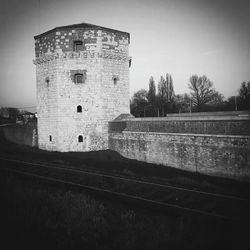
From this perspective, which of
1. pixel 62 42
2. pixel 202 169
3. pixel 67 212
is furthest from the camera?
pixel 62 42

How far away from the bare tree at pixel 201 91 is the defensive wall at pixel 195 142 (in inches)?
1189

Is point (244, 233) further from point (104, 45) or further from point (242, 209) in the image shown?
point (104, 45)

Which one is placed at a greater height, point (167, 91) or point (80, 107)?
point (167, 91)

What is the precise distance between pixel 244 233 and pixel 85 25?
58.3ft

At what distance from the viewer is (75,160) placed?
15406 mm

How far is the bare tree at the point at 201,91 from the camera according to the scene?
45.0 m

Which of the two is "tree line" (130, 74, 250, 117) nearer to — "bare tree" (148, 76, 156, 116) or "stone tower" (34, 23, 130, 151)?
"bare tree" (148, 76, 156, 116)

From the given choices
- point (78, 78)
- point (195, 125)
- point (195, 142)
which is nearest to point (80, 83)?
point (78, 78)

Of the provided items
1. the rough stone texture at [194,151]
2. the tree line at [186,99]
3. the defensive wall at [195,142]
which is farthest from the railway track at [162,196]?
the tree line at [186,99]

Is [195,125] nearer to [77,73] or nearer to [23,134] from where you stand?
[77,73]

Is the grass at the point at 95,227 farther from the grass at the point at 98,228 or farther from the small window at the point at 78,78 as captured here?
the small window at the point at 78,78

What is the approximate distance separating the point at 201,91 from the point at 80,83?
34.2m

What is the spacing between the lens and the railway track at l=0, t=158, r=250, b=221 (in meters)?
6.70

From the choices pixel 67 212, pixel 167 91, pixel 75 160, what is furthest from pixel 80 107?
pixel 167 91
